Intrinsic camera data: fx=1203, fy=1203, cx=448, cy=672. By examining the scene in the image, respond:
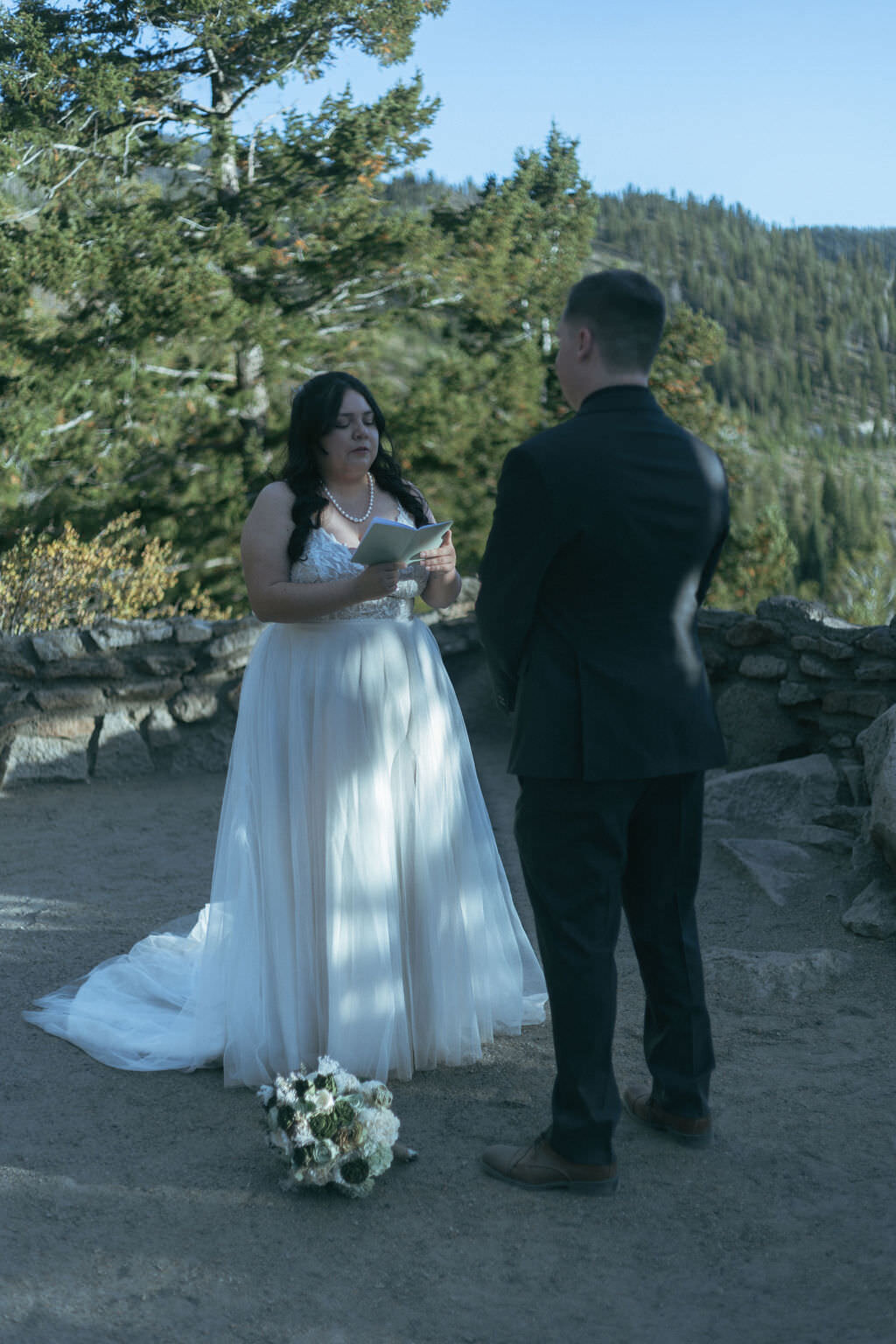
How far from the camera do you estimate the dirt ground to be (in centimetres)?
215

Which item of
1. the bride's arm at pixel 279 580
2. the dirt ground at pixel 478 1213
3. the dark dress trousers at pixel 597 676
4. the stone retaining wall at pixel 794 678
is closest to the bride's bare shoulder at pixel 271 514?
the bride's arm at pixel 279 580

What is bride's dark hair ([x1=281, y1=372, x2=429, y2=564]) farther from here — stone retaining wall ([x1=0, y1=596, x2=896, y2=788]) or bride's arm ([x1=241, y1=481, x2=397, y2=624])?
stone retaining wall ([x1=0, y1=596, x2=896, y2=788])

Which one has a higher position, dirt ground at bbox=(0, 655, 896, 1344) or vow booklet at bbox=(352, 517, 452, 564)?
vow booklet at bbox=(352, 517, 452, 564)

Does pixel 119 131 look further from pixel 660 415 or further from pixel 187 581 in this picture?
pixel 660 415

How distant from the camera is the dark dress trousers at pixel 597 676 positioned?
7.61 feet

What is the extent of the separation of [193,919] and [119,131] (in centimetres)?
1231

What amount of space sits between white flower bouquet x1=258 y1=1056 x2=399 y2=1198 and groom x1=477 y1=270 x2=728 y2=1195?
31 centimetres

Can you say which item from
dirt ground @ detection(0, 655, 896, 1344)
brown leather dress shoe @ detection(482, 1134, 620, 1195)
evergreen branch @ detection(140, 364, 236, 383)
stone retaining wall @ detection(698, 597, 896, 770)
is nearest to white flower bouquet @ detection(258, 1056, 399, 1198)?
dirt ground @ detection(0, 655, 896, 1344)

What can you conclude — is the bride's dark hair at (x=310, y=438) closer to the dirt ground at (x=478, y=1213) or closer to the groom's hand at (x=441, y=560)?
the groom's hand at (x=441, y=560)

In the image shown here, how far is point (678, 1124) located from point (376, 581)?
148cm

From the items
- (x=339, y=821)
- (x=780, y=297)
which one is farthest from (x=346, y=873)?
(x=780, y=297)

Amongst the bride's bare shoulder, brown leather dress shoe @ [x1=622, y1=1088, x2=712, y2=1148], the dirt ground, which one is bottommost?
the dirt ground

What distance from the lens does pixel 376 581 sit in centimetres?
298

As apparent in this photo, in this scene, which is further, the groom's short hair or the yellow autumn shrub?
the yellow autumn shrub
